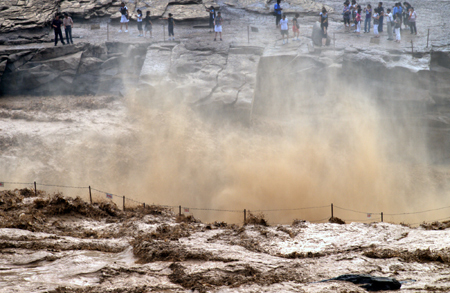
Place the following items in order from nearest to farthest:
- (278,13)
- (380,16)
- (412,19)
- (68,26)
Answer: (68,26) → (412,19) → (380,16) → (278,13)

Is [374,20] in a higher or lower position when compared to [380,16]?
lower

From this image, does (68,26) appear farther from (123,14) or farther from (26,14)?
(26,14)

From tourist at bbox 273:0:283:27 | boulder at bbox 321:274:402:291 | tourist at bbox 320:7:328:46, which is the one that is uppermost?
tourist at bbox 273:0:283:27

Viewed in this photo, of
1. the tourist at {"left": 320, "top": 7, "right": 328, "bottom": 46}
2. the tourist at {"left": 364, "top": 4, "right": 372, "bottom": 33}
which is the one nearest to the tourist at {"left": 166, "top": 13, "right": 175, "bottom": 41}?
the tourist at {"left": 320, "top": 7, "right": 328, "bottom": 46}

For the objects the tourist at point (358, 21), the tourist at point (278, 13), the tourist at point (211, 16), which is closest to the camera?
the tourist at point (358, 21)

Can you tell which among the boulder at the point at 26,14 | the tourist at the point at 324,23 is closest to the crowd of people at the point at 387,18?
the tourist at the point at 324,23

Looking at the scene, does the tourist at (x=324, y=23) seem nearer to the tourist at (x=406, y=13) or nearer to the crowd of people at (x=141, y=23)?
the tourist at (x=406, y=13)

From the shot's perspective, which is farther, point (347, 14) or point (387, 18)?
point (347, 14)

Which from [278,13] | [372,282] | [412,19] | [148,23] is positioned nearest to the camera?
[372,282]

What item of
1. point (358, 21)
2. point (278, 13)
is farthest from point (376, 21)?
point (278, 13)

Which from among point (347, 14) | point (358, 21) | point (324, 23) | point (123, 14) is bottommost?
point (324, 23)

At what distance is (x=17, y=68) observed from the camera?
2038 cm

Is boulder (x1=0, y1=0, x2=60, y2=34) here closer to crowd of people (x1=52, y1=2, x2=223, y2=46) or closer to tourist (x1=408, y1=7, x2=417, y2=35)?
crowd of people (x1=52, y1=2, x2=223, y2=46)

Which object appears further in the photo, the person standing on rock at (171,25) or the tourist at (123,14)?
the tourist at (123,14)
